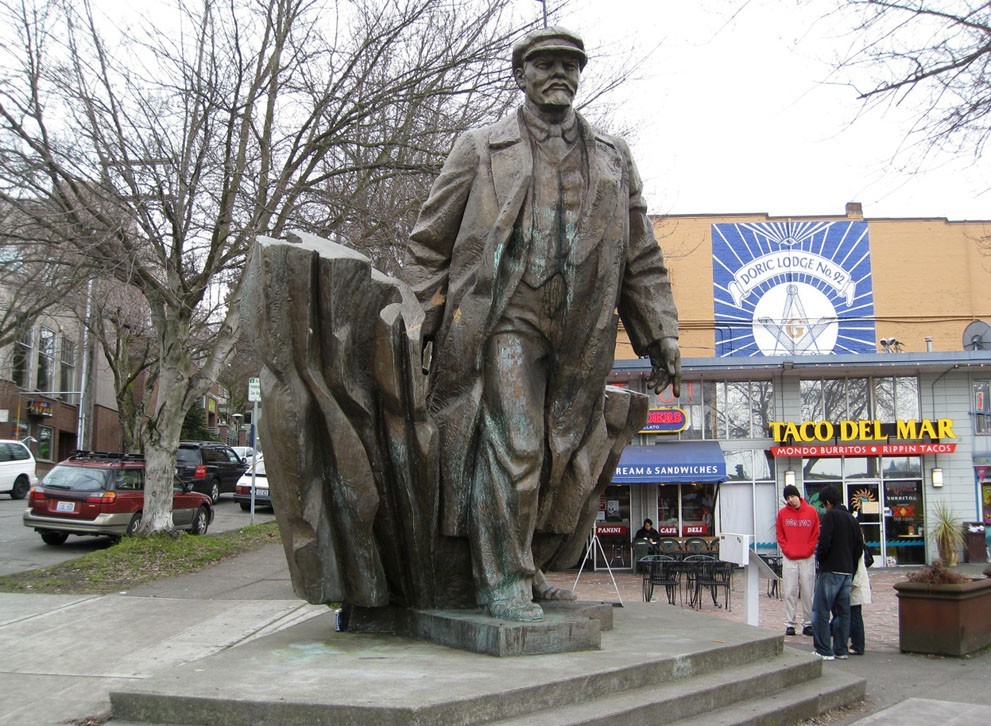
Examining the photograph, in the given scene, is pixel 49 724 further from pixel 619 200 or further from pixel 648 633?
pixel 619 200

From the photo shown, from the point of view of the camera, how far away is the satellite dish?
80.4 feet

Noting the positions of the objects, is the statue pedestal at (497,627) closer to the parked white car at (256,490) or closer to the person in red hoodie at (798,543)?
the person in red hoodie at (798,543)

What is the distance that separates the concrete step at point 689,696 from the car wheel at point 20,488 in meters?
26.5

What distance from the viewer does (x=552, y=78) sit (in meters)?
5.14

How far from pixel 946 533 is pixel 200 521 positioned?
16.0 meters

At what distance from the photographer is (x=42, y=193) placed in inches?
520

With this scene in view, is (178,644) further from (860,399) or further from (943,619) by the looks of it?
(860,399)

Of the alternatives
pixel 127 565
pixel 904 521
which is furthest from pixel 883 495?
pixel 127 565

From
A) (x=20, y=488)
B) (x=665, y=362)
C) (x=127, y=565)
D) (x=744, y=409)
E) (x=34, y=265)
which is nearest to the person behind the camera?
(x=665, y=362)

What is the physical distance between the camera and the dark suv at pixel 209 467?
26.1 meters

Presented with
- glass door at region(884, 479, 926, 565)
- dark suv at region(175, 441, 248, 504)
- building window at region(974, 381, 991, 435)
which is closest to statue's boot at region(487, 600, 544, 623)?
glass door at region(884, 479, 926, 565)

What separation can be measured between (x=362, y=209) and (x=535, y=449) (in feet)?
31.2

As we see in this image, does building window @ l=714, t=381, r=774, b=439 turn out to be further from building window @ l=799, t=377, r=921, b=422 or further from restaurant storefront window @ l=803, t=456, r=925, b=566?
restaurant storefront window @ l=803, t=456, r=925, b=566

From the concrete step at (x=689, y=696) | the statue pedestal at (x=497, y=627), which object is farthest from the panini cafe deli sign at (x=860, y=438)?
the statue pedestal at (x=497, y=627)
